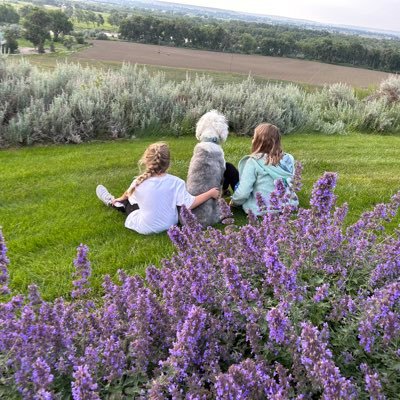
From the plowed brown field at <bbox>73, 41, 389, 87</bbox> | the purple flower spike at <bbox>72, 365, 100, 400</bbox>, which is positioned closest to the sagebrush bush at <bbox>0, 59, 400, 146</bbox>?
the plowed brown field at <bbox>73, 41, 389, 87</bbox>

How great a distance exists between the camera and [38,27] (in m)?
33.7

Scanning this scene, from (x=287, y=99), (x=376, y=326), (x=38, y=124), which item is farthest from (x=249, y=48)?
(x=376, y=326)

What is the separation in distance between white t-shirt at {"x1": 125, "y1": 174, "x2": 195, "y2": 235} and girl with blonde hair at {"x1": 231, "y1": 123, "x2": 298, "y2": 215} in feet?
2.44

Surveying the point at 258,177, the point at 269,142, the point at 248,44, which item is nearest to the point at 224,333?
the point at 258,177

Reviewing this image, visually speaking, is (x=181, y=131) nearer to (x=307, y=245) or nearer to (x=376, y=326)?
(x=307, y=245)

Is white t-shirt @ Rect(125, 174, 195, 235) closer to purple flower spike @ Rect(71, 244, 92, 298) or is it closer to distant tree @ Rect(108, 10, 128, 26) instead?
purple flower spike @ Rect(71, 244, 92, 298)

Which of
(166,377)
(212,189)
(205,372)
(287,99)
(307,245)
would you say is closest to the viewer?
(166,377)

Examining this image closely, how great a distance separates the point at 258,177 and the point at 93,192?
2197 mm

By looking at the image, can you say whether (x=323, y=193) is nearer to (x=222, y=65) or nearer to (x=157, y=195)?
(x=157, y=195)

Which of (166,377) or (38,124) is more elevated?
(166,377)

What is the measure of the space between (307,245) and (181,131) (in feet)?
21.6

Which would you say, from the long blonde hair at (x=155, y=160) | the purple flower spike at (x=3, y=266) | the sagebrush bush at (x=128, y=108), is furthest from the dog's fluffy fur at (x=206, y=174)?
the sagebrush bush at (x=128, y=108)

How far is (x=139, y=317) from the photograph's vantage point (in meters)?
2.16

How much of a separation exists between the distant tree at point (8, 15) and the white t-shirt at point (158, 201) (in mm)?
50553
